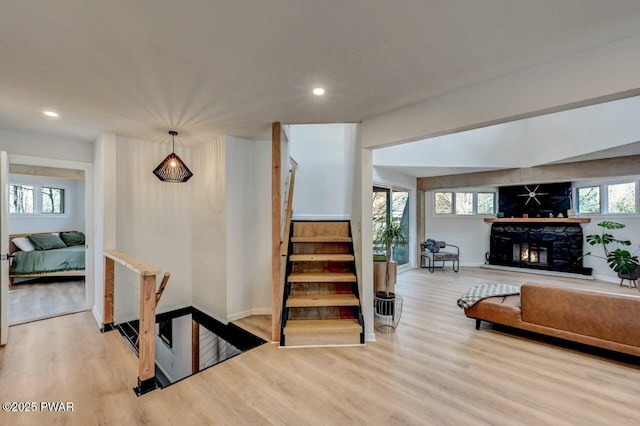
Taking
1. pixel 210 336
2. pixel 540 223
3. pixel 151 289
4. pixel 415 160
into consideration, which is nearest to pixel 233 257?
pixel 210 336

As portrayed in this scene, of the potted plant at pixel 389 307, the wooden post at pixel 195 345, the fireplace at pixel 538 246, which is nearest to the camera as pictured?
the potted plant at pixel 389 307

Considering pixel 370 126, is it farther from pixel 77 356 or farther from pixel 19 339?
pixel 19 339

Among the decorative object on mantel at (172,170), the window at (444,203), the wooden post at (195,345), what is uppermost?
the decorative object on mantel at (172,170)

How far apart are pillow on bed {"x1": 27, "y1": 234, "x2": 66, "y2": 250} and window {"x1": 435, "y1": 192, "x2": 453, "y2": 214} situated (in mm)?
9643

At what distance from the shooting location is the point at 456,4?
140 cm

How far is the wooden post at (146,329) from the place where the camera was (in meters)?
2.21

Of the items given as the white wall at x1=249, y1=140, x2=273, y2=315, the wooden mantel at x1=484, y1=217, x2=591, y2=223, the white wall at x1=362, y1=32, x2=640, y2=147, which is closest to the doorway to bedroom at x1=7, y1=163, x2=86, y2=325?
the white wall at x1=249, y1=140, x2=273, y2=315

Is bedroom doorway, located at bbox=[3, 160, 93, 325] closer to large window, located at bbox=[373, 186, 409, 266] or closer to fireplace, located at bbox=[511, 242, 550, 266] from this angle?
large window, located at bbox=[373, 186, 409, 266]

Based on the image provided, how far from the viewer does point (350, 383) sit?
230 cm

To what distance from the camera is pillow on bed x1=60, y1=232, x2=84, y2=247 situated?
6350mm

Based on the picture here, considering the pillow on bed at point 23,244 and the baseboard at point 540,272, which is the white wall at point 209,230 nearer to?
the pillow on bed at point 23,244

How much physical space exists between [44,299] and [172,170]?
3.43m

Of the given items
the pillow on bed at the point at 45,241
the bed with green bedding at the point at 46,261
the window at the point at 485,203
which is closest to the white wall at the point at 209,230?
the bed with green bedding at the point at 46,261

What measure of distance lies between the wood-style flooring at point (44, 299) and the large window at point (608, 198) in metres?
10.6
